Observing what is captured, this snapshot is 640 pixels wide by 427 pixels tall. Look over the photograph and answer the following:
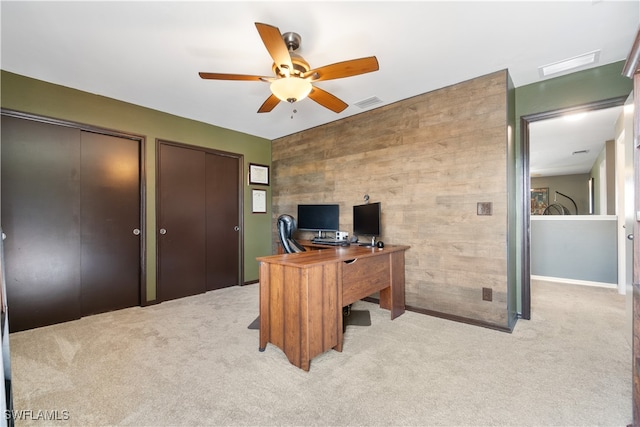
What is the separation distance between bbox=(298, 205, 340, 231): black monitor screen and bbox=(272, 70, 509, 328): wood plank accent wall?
0.36 feet

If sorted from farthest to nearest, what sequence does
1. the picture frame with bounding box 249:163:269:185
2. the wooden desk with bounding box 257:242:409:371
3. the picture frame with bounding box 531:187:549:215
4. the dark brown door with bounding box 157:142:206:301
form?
1. the picture frame with bounding box 531:187:549:215
2. the picture frame with bounding box 249:163:269:185
3. the dark brown door with bounding box 157:142:206:301
4. the wooden desk with bounding box 257:242:409:371

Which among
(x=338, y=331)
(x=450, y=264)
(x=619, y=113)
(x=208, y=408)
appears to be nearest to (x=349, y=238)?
(x=450, y=264)

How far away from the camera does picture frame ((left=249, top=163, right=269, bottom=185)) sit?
15.7ft

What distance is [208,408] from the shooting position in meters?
1.66

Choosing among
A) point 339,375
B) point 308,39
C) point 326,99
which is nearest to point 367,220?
point 326,99

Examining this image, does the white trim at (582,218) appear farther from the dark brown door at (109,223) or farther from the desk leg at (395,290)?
the dark brown door at (109,223)

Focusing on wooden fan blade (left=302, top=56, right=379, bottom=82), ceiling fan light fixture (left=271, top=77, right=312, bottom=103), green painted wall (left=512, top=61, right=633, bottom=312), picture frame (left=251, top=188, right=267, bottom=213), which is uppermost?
green painted wall (left=512, top=61, right=633, bottom=312)

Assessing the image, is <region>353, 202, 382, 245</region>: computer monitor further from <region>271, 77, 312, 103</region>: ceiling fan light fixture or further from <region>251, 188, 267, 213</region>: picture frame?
<region>251, 188, 267, 213</region>: picture frame

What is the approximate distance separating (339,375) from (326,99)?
2.24 metres

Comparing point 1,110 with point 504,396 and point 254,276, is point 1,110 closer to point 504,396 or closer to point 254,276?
point 254,276

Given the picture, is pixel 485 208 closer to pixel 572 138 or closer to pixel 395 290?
pixel 395 290

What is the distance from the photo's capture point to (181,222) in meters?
3.95

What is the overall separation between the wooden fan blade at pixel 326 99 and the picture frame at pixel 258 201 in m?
2.57

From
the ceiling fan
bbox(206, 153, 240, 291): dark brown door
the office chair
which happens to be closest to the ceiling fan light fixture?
the ceiling fan
